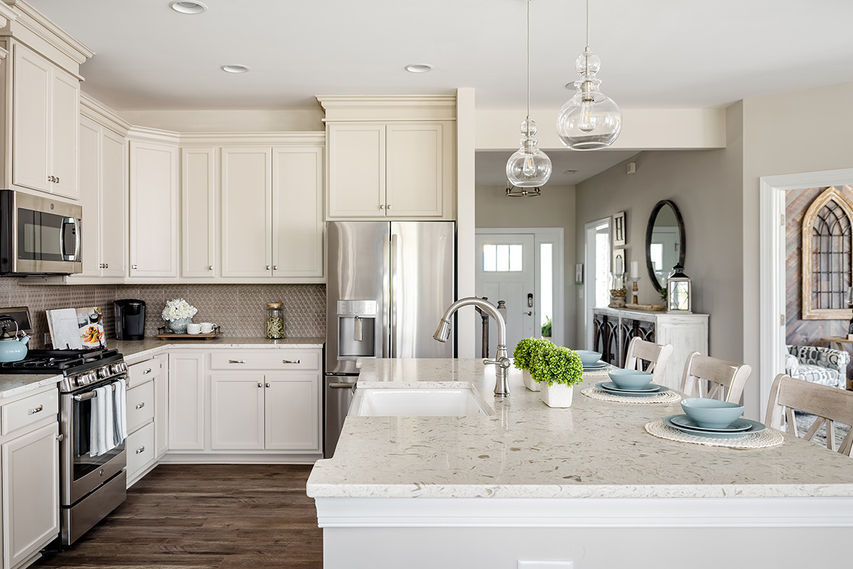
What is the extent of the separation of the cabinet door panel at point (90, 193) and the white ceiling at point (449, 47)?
0.43 metres

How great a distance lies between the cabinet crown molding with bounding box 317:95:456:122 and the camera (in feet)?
15.1

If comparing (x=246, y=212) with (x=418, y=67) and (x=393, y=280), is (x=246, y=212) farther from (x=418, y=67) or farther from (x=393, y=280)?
(x=418, y=67)

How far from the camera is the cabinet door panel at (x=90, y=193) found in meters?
3.94

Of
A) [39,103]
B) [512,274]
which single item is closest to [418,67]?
[39,103]

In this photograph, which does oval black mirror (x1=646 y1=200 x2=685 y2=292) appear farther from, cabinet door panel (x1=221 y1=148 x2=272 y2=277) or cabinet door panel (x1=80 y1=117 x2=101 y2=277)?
cabinet door panel (x1=80 y1=117 x2=101 y2=277)

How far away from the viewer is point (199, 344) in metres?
4.54

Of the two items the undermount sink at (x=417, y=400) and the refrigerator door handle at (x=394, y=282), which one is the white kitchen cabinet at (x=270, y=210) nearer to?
the refrigerator door handle at (x=394, y=282)

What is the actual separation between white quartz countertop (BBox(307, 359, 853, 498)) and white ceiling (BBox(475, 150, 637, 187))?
4589 mm

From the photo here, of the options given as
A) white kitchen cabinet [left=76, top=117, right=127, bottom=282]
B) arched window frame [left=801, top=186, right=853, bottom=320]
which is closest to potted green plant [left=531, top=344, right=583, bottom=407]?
white kitchen cabinet [left=76, top=117, right=127, bottom=282]

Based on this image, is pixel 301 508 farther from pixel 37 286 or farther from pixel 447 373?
pixel 37 286

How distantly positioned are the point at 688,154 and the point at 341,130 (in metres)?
3.00

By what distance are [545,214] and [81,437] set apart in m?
6.85

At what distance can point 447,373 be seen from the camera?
276 cm

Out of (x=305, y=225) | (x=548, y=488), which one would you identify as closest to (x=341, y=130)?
(x=305, y=225)
